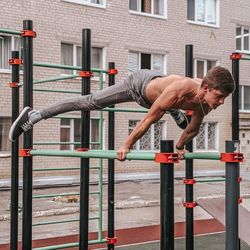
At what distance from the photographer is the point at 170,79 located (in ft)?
11.6

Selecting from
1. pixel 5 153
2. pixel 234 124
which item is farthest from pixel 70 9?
pixel 234 124

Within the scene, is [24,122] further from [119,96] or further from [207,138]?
[207,138]

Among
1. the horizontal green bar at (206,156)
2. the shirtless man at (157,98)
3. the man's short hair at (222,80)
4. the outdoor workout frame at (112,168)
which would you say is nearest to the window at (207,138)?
the outdoor workout frame at (112,168)

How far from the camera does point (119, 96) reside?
3932mm

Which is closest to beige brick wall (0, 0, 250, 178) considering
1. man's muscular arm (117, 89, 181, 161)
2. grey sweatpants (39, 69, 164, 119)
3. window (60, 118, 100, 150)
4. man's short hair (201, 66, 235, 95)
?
window (60, 118, 100, 150)

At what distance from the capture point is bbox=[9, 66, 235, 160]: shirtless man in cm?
318

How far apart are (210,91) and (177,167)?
1292 centimetres

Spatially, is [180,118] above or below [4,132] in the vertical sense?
above

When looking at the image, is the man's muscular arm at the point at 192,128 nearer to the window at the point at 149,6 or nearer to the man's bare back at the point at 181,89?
the man's bare back at the point at 181,89

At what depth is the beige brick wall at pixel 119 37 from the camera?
13.2m

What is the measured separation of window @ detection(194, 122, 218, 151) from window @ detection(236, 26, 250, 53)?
119 inches

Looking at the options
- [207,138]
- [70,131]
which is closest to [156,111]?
[70,131]

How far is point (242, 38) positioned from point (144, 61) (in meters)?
4.32

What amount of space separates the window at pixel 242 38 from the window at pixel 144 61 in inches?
140
